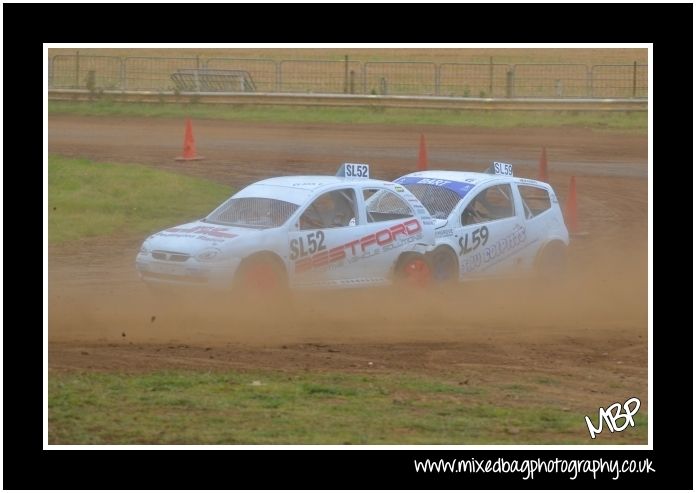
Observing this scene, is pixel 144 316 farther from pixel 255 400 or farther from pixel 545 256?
pixel 545 256

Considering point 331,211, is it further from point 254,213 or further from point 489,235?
point 489,235

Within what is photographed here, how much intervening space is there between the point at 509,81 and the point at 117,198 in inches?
658

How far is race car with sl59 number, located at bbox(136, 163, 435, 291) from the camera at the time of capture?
43.2 ft

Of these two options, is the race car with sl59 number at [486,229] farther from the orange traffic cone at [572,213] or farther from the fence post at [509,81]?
the fence post at [509,81]

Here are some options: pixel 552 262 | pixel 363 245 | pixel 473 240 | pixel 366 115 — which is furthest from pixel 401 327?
pixel 366 115

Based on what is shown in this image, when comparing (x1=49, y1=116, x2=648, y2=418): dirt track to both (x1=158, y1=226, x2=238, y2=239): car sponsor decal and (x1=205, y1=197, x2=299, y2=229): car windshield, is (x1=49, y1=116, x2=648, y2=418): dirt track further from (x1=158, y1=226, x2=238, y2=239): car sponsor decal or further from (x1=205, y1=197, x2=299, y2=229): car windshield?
(x1=205, y1=197, x2=299, y2=229): car windshield

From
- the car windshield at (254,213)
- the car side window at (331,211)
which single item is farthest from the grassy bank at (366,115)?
the car windshield at (254,213)

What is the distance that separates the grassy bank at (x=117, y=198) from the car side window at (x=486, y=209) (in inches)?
237

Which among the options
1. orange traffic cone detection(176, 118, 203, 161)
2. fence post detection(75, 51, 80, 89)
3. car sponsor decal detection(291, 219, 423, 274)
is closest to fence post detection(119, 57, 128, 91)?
fence post detection(75, 51, 80, 89)

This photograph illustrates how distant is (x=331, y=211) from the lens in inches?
565

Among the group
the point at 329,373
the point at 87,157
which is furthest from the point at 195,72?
the point at 329,373

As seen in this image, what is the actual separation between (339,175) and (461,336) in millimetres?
3416

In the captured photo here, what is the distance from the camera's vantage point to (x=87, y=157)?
82.1ft

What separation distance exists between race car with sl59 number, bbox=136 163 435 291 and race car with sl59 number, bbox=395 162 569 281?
46 cm
